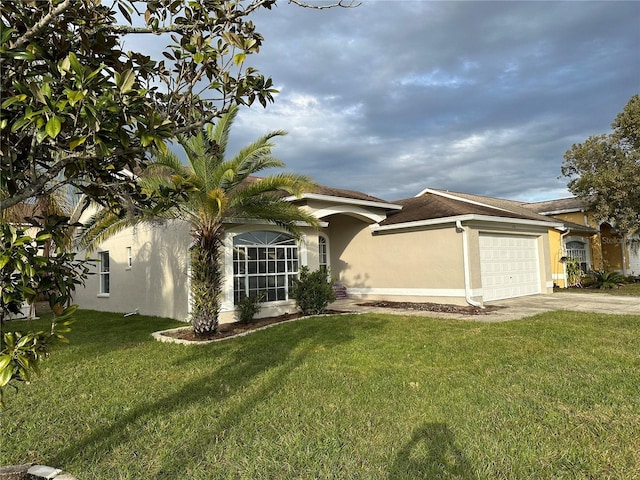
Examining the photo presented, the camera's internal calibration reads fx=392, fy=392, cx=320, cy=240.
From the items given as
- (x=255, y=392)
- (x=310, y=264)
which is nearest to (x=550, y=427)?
(x=255, y=392)

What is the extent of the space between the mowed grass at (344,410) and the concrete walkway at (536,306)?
2943mm

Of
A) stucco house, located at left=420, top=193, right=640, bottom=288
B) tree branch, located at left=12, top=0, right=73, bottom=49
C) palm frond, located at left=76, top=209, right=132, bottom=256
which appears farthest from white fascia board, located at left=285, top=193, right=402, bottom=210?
tree branch, located at left=12, top=0, right=73, bottom=49

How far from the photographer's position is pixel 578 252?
2264cm

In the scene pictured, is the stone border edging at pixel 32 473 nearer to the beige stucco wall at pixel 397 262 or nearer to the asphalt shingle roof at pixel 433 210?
the beige stucco wall at pixel 397 262

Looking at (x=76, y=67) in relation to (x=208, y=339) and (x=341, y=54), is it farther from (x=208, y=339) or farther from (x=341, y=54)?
(x=208, y=339)

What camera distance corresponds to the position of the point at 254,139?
1009cm

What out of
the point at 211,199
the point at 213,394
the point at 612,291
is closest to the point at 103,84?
the point at 213,394

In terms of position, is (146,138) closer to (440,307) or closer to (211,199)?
(211,199)

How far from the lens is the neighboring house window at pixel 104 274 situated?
1653 cm

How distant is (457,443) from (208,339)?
6825mm

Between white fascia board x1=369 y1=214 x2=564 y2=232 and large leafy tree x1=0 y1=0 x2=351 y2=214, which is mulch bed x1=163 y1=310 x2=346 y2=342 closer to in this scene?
white fascia board x1=369 y1=214 x2=564 y2=232

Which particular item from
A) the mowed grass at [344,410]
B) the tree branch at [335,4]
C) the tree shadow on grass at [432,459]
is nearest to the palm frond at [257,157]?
the mowed grass at [344,410]

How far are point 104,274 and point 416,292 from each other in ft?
42.5

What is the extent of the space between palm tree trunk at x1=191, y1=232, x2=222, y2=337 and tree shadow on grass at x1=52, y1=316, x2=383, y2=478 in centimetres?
113
